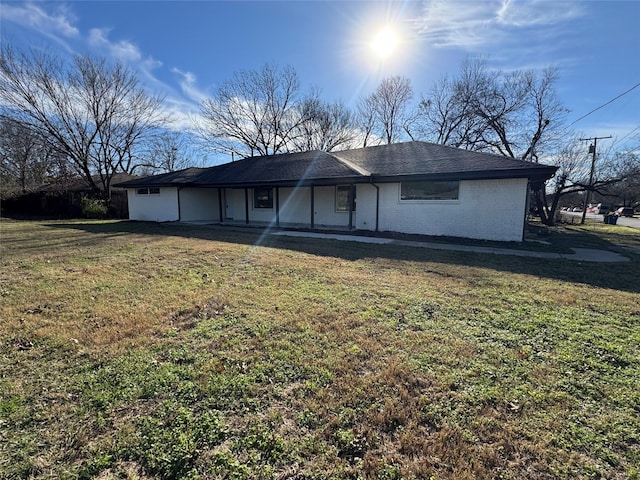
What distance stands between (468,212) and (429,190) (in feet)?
5.26

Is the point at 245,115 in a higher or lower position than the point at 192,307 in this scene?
higher

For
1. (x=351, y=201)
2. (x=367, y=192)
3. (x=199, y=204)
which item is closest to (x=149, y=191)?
(x=199, y=204)

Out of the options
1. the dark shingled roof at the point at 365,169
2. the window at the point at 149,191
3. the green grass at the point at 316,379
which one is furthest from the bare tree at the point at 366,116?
the green grass at the point at 316,379

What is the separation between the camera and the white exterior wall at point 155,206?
1803 cm

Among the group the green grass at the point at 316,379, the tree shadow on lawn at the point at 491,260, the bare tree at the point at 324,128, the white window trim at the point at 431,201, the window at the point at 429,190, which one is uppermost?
the bare tree at the point at 324,128

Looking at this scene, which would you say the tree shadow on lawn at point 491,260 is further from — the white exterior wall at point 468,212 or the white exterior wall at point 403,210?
the white exterior wall at point 403,210

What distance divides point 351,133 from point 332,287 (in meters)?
28.5

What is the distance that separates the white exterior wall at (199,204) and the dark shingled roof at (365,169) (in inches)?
34.6

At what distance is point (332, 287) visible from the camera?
5219 millimetres

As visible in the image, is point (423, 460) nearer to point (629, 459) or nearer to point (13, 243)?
point (629, 459)

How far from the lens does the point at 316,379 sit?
2623mm

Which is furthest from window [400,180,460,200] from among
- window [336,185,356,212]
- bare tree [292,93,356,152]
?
bare tree [292,93,356,152]

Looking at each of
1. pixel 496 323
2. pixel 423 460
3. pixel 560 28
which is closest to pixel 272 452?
pixel 423 460

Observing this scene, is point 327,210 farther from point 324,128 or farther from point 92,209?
point 324,128
